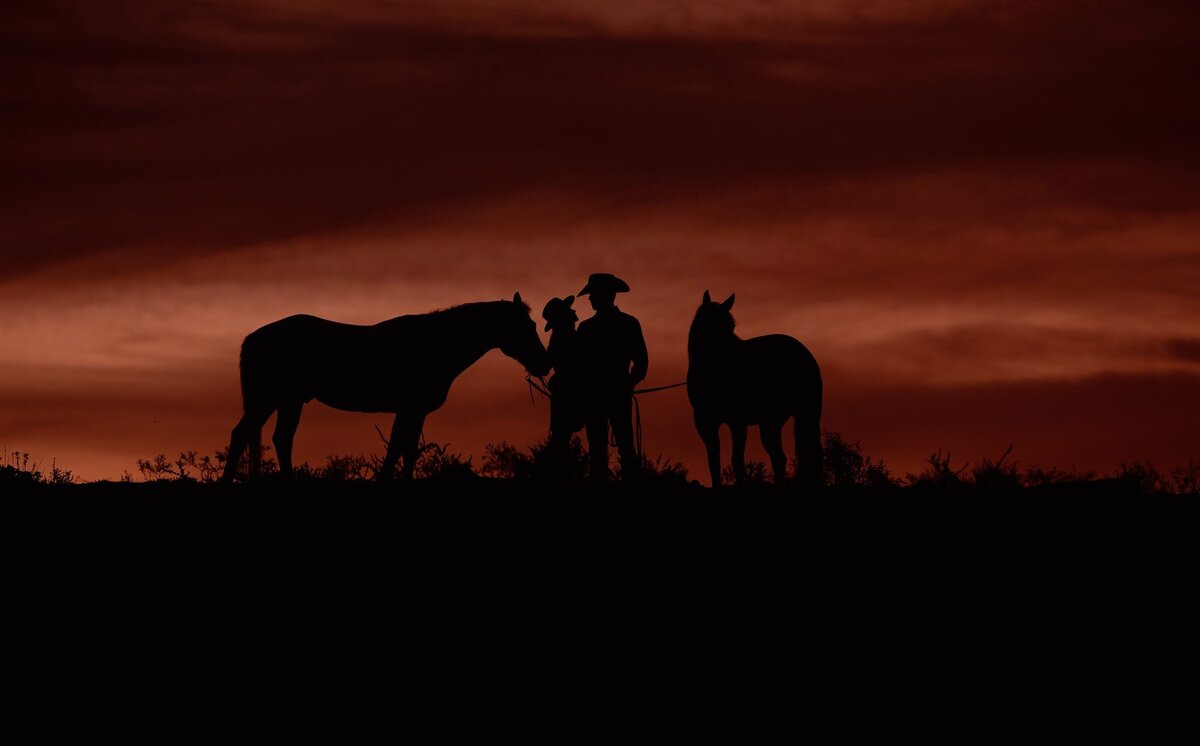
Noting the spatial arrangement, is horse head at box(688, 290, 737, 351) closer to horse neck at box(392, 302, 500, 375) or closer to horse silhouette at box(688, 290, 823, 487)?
horse silhouette at box(688, 290, 823, 487)

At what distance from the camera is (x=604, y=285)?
12664mm

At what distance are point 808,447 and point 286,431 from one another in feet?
20.5

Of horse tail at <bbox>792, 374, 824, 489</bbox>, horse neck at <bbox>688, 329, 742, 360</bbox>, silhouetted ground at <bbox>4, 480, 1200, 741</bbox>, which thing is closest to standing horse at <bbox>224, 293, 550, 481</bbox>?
horse neck at <bbox>688, 329, 742, 360</bbox>

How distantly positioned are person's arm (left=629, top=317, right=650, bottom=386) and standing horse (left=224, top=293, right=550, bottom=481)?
3.78 meters

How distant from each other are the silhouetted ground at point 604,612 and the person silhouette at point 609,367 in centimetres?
58

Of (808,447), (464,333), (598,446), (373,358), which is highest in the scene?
(464,333)

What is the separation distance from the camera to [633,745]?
23.2 ft

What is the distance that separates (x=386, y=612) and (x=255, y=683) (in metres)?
1.30

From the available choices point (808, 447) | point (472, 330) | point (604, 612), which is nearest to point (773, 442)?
point (808, 447)

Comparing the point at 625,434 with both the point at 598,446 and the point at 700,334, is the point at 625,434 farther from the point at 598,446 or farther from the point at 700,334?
the point at 700,334

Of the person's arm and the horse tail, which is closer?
the person's arm

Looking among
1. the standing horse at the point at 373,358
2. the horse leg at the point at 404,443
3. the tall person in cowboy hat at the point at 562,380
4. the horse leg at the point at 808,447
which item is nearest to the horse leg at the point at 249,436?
the standing horse at the point at 373,358

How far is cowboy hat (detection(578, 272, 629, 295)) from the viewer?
41.5ft

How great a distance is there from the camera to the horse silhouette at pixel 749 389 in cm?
1597
